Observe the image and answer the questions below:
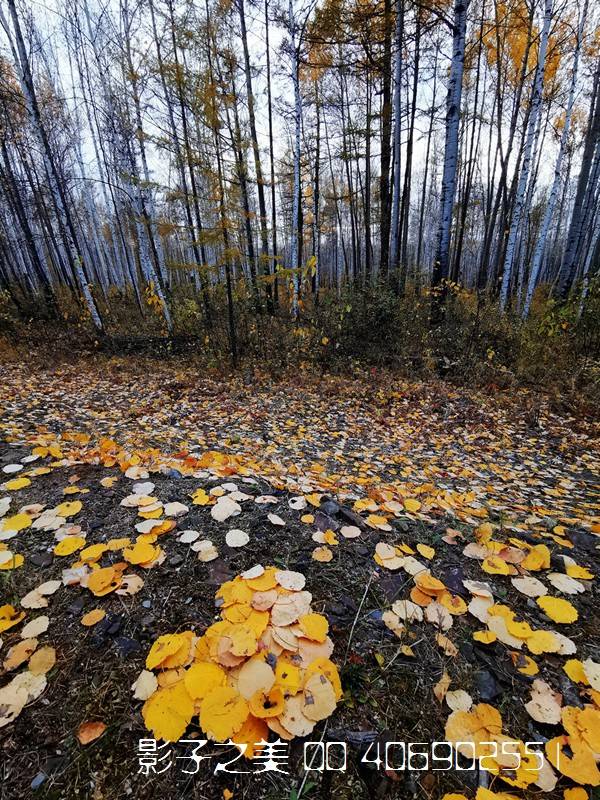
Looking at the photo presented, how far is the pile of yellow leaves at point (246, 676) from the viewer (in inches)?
38.3

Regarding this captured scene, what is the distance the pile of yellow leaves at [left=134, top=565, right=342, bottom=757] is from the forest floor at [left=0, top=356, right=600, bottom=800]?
6cm

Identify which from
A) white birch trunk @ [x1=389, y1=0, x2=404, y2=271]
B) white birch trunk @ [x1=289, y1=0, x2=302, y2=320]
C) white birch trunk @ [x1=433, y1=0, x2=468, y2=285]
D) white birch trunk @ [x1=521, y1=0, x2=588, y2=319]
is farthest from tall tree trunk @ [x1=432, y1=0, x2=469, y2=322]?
white birch trunk @ [x1=521, y1=0, x2=588, y2=319]

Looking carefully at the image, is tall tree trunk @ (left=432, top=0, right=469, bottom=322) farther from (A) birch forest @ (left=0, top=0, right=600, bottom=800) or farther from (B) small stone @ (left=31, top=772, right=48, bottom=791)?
(B) small stone @ (left=31, top=772, right=48, bottom=791)

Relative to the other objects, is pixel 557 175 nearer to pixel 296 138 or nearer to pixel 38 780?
pixel 296 138

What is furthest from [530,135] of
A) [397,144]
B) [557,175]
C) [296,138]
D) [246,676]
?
[246,676]

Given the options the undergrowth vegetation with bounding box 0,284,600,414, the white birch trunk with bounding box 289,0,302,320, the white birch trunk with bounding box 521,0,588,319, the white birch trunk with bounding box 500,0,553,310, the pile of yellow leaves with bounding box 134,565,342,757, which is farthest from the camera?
the white birch trunk with bounding box 521,0,588,319

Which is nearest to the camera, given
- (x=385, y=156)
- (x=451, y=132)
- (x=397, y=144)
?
(x=451, y=132)

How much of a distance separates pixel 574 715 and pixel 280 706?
89 centimetres

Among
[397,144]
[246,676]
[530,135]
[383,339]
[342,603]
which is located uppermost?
[397,144]

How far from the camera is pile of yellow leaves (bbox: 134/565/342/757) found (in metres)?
0.97

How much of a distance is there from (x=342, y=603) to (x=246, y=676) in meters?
0.49

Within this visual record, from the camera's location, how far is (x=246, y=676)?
42.1 inches

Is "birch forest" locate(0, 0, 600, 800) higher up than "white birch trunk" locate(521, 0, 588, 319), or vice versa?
"white birch trunk" locate(521, 0, 588, 319)

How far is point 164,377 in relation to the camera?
7.17 m
